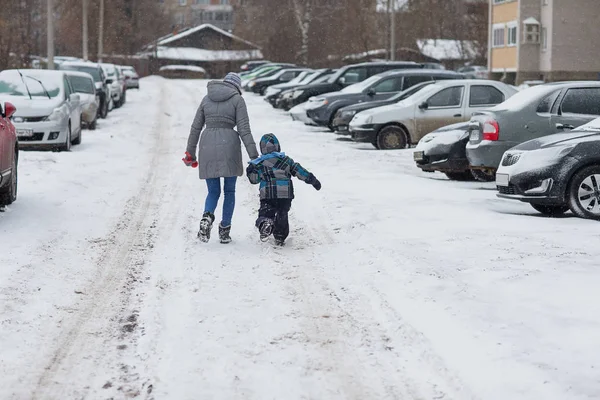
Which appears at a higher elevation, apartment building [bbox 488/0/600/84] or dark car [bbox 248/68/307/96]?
apartment building [bbox 488/0/600/84]

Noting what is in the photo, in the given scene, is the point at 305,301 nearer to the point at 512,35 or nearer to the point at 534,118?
the point at 534,118

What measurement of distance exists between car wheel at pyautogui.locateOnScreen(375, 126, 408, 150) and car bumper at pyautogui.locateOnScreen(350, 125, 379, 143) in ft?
0.42

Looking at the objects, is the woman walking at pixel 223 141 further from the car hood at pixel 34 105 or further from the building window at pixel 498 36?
the building window at pixel 498 36

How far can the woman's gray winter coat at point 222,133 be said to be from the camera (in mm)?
9836

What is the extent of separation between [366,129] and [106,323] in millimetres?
15081

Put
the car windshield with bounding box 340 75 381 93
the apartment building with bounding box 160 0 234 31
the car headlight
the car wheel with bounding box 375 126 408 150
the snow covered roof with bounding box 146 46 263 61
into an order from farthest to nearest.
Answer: the apartment building with bounding box 160 0 234 31 < the snow covered roof with bounding box 146 46 263 61 < the car windshield with bounding box 340 75 381 93 < the car wheel with bounding box 375 126 408 150 < the car headlight

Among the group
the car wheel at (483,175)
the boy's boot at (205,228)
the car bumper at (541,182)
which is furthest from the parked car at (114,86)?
the boy's boot at (205,228)

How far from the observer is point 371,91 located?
2467 cm

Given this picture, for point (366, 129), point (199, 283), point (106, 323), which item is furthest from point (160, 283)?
point (366, 129)

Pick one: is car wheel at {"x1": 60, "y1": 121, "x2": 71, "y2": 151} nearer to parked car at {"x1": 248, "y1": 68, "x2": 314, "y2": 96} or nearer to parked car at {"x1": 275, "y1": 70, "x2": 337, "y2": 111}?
parked car at {"x1": 275, "y1": 70, "x2": 337, "y2": 111}

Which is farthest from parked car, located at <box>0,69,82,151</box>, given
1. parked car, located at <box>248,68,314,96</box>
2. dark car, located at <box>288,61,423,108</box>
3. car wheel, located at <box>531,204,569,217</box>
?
parked car, located at <box>248,68,314,96</box>

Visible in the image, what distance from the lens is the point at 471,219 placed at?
11.0 metres

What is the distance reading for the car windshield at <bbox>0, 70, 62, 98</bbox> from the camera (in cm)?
2055

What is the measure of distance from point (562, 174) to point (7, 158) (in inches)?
250
